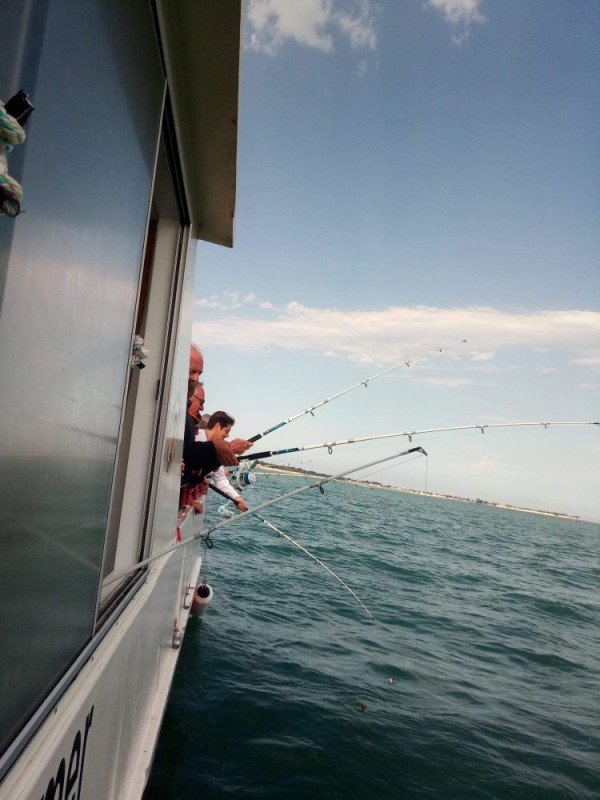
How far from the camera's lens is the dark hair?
14.9 feet

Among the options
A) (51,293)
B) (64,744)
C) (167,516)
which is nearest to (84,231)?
(51,293)

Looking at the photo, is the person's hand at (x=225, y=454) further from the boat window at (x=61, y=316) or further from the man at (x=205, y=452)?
the boat window at (x=61, y=316)

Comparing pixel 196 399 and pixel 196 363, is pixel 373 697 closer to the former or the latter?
pixel 196 399

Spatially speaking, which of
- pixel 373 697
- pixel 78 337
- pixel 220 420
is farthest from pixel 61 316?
pixel 373 697

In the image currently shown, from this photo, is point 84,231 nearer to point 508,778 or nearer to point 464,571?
point 508,778

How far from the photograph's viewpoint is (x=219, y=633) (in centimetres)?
662

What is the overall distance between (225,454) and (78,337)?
245cm

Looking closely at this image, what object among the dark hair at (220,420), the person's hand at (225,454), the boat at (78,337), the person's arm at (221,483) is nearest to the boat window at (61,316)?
the boat at (78,337)

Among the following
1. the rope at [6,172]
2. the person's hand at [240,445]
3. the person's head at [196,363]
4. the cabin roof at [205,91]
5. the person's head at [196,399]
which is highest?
the cabin roof at [205,91]

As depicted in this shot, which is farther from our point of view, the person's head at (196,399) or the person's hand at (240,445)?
the person's head at (196,399)

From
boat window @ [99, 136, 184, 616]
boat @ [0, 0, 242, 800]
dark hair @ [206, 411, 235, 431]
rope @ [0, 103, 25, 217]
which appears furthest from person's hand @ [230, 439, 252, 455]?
rope @ [0, 103, 25, 217]

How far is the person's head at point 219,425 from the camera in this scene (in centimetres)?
456

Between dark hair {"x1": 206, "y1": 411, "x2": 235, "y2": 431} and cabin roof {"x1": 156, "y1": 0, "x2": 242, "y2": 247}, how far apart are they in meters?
1.89

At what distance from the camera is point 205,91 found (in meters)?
2.20
